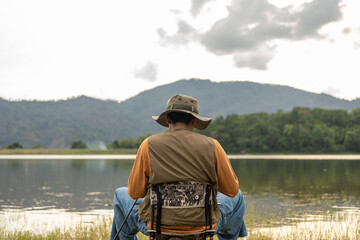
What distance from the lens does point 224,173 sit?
3.69 meters

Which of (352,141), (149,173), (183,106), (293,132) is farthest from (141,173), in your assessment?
(293,132)

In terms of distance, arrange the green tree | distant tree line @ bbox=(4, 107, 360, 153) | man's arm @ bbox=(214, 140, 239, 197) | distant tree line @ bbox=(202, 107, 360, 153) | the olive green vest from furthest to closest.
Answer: distant tree line @ bbox=(202, 107, 360, 153) < distant tree line @ bbox=(4, 107, 360, 153) < the green tree < man's arm @ bbox=(214, 140, 239, 197) < the olive green vest

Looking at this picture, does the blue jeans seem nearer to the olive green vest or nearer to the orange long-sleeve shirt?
the orange long-sleeve shirt

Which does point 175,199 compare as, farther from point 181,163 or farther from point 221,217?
point 221,217

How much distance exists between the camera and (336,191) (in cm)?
1906

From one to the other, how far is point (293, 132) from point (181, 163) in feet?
345

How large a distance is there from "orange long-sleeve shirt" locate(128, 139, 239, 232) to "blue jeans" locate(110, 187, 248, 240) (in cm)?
33

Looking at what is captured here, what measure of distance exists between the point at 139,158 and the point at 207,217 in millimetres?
799

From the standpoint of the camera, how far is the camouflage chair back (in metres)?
3.51

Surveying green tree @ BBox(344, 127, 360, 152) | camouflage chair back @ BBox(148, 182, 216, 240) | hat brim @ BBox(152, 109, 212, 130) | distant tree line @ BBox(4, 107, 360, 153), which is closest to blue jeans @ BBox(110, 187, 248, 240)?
camouflage chair back @ BBox(148, 182, 216, 240)

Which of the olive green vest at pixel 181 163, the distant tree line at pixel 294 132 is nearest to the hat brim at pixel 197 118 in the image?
the olive green vest at pixel 181 163

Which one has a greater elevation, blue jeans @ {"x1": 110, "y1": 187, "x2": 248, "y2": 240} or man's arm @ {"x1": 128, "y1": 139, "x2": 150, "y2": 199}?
man's arm @ {"x1": 128, "y1": 139, "x2": 150, "y2": 199}

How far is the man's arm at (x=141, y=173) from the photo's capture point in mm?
3562

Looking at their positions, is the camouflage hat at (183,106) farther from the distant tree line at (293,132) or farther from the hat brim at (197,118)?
the distant tree line at (293,132)
